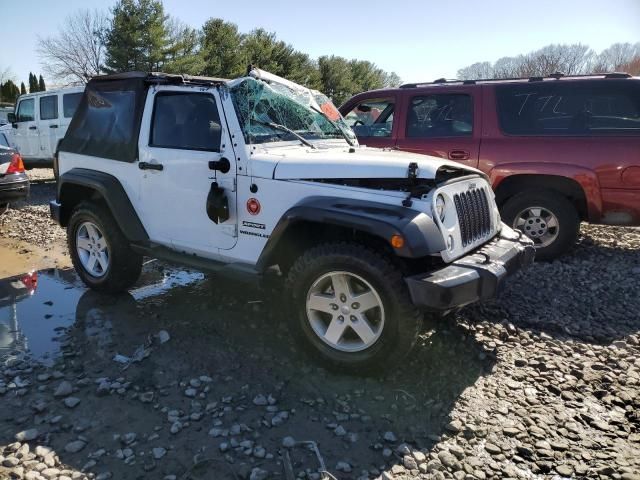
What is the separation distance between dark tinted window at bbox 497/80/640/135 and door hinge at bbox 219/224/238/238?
3.76m

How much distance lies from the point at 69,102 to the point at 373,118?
26.7 ft

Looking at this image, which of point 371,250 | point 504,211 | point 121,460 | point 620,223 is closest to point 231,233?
point 371,250

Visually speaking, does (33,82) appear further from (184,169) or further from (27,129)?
(184,169)

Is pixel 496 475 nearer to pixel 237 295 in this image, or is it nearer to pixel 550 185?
pixel 237 295

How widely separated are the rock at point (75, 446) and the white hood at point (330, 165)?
78.1 inches

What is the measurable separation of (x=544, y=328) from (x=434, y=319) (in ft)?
3.01

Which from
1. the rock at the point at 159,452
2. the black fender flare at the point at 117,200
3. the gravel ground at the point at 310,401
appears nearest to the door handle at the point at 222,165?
the black fender flare at the point at 117,200

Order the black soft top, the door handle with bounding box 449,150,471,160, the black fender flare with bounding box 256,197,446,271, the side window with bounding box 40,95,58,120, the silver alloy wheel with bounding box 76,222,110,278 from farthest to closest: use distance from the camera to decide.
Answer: the side window with bounding box 40,95,58,120 < the door handle with bounding box 449,150,471,160 < the silver alloy wheel with bounding box 76,222,110,278 < the black soft top < the black fender flare with bounding box 256,197,446,271

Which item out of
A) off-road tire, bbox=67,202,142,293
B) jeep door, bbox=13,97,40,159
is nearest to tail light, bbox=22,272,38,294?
off-road tire, bbox=67,202,142,293

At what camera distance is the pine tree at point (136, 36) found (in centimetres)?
2552

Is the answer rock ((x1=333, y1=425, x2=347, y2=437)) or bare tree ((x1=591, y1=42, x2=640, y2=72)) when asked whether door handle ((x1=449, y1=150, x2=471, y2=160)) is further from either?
bare tree ((x1=591, y1=42, x2=640, y2=72))

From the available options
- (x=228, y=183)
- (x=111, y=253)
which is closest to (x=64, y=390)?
(x=111, y=253)

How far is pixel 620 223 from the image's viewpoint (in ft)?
17.6

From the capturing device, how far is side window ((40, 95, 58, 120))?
455 inches
